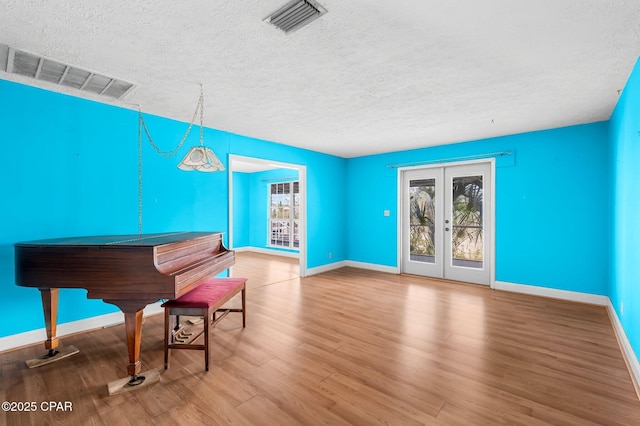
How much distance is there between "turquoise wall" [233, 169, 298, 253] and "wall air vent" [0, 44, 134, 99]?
18.9 ft

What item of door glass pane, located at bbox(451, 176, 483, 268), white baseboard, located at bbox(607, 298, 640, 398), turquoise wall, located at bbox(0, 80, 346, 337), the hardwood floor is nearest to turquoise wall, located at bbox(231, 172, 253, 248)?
turquoise wall, located at bbox(0, 80, 346, 337)

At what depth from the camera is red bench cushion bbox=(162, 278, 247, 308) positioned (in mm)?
2391

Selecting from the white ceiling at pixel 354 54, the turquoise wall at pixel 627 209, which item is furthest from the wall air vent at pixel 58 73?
the turquoise wall at pixel 627 209

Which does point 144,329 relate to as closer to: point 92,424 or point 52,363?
point 52,363

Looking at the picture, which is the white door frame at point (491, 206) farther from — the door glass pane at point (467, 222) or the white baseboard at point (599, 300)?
the white baseboard at point (599, 300)

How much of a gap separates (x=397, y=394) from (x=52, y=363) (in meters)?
2.91

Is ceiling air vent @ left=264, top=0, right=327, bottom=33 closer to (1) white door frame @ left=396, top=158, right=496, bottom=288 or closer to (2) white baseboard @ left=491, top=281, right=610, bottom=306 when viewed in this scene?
(1) white door frame @ left=396, top=158, right=496, bottom=288

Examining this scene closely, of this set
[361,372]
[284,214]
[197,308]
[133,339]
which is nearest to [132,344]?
[133,339]

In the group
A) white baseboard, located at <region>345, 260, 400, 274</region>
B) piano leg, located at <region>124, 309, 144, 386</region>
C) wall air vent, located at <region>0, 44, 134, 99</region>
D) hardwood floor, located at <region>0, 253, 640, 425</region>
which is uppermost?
wall air vent, located at <region>0, 44, 134, 99</region>

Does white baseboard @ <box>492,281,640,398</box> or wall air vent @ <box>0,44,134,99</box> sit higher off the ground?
wall air vent @ <box>0,44,134,99</box>

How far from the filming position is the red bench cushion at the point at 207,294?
239 centimetres

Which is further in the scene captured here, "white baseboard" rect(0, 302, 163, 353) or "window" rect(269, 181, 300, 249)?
"window" rect(269, 181, 300, 249)

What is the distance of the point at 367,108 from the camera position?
3.47 m

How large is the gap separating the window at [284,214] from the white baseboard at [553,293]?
5.05 metres
